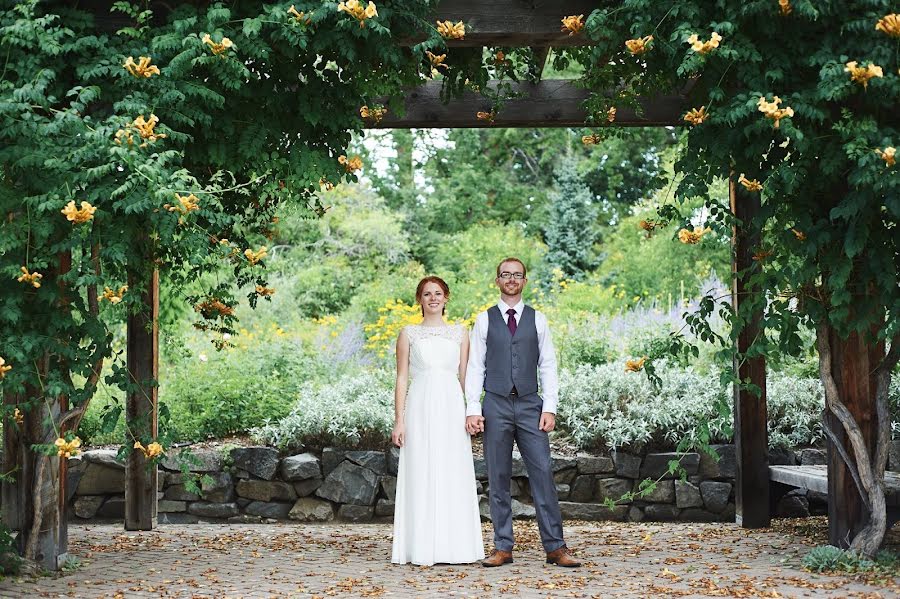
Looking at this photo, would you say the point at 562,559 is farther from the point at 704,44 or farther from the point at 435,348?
the point at 704,44

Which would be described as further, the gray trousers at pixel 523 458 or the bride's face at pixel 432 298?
the bride's face at pixel 432 298

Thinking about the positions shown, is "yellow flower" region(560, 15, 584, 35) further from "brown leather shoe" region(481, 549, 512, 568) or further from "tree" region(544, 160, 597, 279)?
"tree" region(544, 160, 597, 279)

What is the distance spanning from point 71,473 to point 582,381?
4032mm

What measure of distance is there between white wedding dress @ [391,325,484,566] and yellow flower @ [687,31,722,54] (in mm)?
2118

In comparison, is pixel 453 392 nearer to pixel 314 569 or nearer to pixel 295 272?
pixel 314 569

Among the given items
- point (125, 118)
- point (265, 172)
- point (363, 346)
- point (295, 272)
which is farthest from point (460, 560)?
point (295, 272)

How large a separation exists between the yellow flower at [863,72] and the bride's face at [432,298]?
8.05 ft

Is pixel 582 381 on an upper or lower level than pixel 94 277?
lower

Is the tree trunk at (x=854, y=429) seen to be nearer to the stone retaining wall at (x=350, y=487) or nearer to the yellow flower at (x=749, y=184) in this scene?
the yellow flower at (x=749, y=184)

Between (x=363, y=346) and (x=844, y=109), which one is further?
(x=363, y=346)

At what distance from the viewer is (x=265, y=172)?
5418mm

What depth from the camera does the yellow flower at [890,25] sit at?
4480 millimetres

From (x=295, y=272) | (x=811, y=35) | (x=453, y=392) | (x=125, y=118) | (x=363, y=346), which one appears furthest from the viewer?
(x=295, y=272)

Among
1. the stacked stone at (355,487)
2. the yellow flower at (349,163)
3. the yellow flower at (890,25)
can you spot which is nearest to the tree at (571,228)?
the stacked stone at (355,487)
